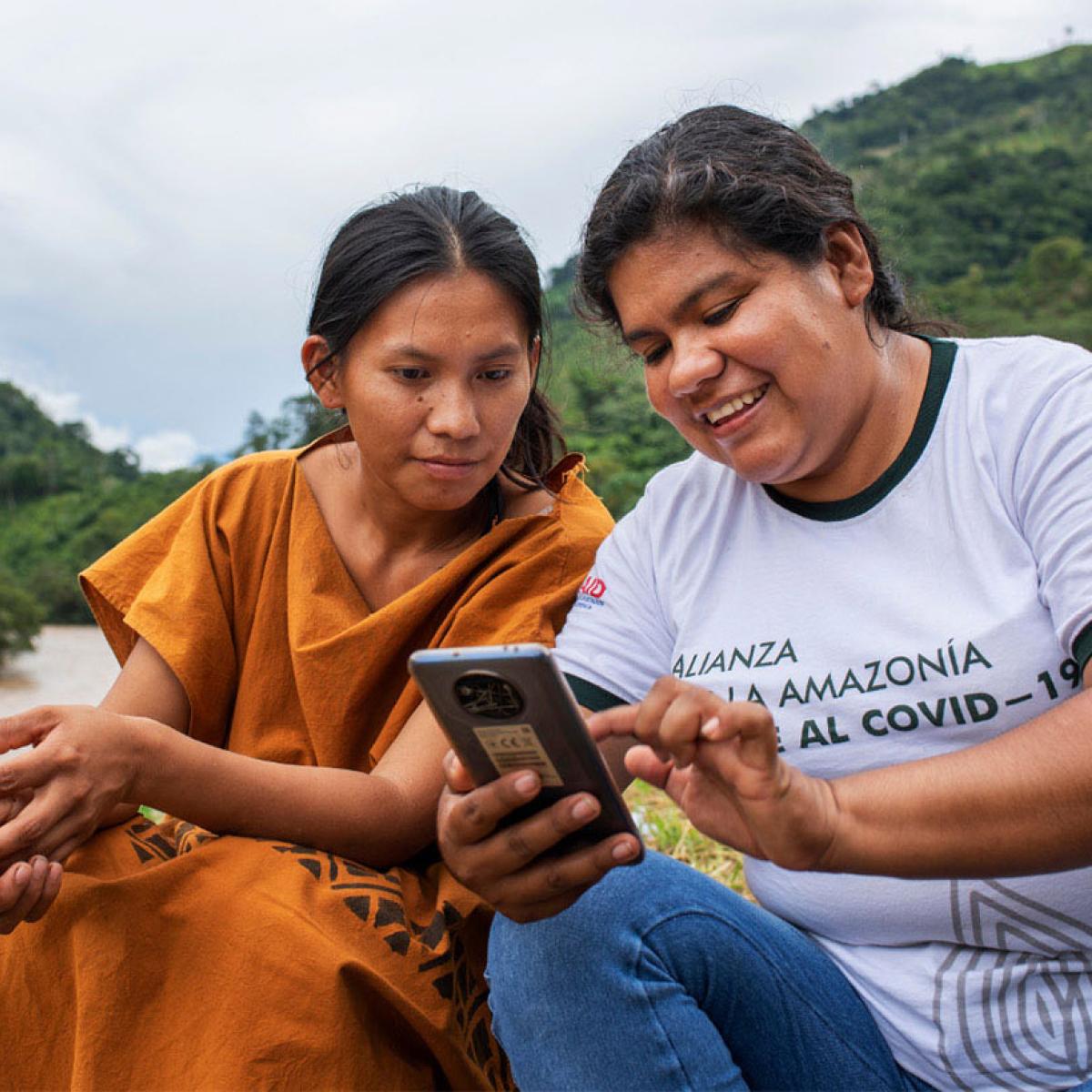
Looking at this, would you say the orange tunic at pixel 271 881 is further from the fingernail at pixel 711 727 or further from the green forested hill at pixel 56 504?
the green forested hill at pixel 56 504

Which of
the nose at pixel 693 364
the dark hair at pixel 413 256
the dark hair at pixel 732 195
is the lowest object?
the nose at pixel 693 364

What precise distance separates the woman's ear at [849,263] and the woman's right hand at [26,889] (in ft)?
4.38

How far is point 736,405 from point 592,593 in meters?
0.39

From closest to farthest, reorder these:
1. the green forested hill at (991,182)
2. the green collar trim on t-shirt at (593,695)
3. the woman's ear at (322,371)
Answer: the green collar trim on t-shirt at (593,695), the woman's ear at (322,371), the green forested hill at (991,182)

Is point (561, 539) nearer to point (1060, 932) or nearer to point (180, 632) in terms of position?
point (180, 632)

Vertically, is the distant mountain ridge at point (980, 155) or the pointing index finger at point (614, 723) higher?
the distant mountain ridge at point (980, 155)

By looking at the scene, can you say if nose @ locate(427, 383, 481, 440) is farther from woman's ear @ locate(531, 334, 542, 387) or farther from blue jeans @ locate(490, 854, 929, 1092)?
blue jeans @ locate(490, 854, 929, 1092)

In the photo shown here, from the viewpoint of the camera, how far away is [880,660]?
4.91 ft

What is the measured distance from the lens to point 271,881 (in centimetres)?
173

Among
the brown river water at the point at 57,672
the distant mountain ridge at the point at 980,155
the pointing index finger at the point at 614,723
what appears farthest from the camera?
the distant mountain ridge at the point at 980,155

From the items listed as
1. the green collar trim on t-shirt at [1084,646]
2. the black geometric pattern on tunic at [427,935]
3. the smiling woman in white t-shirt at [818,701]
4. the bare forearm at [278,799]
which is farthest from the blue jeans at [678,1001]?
the green collar trim on t-shirt at [1084,646]

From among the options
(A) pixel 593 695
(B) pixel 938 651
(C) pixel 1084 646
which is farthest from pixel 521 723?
(C) pixel 1084 646

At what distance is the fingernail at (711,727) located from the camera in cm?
119

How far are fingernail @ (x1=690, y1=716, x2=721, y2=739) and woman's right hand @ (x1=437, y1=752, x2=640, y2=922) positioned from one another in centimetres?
24
